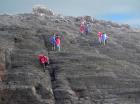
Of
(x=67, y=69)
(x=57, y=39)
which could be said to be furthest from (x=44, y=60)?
(x=57, y=39)

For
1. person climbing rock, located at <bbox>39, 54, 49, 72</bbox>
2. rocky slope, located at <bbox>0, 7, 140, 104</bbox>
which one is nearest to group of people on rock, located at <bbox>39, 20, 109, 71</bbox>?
person climbing rock, located at <bbox>39, 54, 49, 72</bbox>

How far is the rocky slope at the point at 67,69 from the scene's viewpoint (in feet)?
148

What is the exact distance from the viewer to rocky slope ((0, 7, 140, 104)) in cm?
4497

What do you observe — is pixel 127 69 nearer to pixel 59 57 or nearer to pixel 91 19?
pixel 59 57

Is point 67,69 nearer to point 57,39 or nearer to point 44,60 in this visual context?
point 44,60

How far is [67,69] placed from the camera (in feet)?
155

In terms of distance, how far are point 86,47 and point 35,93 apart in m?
9.54

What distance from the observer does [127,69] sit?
49.0m

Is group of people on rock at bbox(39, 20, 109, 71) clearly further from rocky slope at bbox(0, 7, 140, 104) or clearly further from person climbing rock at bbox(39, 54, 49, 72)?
rocky slope at bbox(0, 7, 140, 104)

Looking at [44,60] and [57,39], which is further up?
[57,39]

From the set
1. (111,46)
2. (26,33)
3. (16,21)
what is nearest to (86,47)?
(111,46)

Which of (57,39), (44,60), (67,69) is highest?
(57,39)

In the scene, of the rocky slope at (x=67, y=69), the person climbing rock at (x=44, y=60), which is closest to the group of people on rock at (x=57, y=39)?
the person climbing rock at (x=44, y=60)

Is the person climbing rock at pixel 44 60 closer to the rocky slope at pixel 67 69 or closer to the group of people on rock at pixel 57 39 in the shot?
the group of people on rock at pixel 57 39
